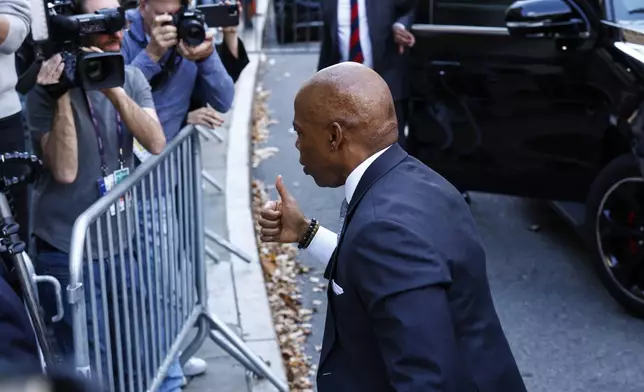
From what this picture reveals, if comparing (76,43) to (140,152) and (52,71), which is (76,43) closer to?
(52,71)

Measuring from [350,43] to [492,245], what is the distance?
1.63 meters

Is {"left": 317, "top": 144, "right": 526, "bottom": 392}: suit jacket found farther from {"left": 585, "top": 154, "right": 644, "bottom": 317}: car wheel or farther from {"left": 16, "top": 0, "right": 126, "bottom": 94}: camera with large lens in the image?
{"left": 585, "top": 154, "right": 644, "bottom": 317}: car wheel

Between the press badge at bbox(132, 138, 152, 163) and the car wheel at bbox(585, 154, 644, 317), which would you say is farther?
the car wheel at bbox(585, 154, 644, 317)

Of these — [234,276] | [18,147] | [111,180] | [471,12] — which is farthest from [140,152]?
[471,12]

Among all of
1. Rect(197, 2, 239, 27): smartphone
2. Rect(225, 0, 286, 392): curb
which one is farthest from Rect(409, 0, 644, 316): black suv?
Rect(197, 2, 239, 27): smartphone

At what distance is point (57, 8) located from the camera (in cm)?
356

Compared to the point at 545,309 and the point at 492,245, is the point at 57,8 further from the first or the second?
the point at 492,245

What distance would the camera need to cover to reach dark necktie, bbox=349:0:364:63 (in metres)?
6.48

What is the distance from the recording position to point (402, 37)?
6324 mm

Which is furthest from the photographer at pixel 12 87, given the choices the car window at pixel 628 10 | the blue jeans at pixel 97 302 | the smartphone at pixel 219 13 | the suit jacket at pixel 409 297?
the car window at pixel 628 10

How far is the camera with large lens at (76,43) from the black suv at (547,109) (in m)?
2.68

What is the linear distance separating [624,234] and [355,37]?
2.23 m

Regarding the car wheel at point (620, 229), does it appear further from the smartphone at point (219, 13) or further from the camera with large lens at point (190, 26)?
the camera with large lens at point (190, 26)

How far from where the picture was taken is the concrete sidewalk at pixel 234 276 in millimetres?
4730
